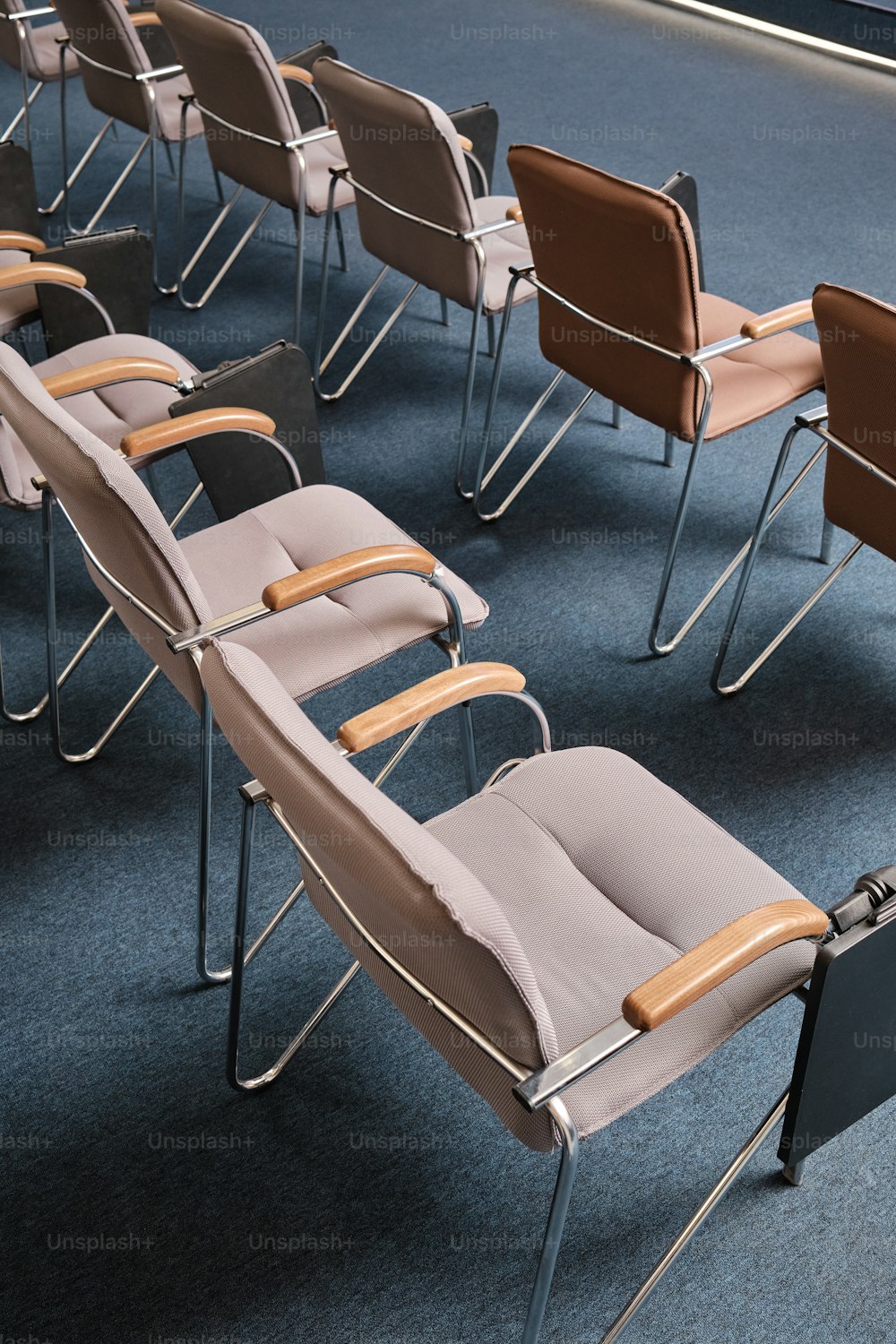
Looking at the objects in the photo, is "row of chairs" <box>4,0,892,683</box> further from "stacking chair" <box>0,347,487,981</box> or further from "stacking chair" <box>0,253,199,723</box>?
"stacking chair" <box>0,347,487,981</box>

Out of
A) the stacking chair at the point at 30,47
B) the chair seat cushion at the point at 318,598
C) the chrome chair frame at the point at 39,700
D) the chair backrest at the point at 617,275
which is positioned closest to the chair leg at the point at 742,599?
the chair backrest at the point at 617,275

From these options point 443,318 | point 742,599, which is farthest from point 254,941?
point 443,318

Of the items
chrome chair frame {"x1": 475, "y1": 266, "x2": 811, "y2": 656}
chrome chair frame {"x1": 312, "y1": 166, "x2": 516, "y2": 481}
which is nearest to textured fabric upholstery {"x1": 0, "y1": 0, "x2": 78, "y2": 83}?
chrome chair frame {"x1": 312, "y1": 166, "x2": 516, "y2": 481}

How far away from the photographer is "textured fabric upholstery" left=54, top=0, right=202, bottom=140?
375 centimetres

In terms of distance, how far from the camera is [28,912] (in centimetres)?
231

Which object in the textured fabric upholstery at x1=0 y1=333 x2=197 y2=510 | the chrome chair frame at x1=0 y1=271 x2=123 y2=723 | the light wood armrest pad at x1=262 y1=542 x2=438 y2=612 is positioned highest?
the light wood armrest pad at x1=262 y1=542 x2=438 y2=612

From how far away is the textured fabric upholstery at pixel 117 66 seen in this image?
12.3 ft

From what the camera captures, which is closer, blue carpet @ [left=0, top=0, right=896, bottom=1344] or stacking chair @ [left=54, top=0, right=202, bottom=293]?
blue carpet @ [left=0, top=0, right=896, bottom=1344]

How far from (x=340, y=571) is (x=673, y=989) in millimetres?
884

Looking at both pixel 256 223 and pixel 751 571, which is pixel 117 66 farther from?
pixel 751 571

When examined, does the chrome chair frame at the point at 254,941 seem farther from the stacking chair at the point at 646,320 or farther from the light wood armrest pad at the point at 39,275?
the light wood armrest pad at the point at 39,275

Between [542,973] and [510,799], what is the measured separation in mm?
306

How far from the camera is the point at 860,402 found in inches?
83.6

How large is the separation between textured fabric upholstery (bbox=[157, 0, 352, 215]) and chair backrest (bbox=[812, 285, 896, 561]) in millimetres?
1804
